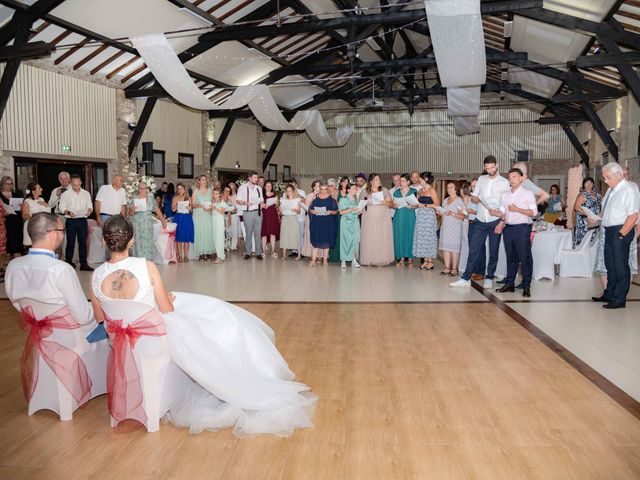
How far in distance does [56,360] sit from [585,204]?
6728 millimetres

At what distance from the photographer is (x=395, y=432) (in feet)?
8.59

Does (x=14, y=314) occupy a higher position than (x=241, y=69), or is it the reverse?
(x=241, y=69)

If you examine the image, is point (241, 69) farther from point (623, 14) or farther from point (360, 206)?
point (623, 14)

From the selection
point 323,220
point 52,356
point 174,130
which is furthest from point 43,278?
point 174,130

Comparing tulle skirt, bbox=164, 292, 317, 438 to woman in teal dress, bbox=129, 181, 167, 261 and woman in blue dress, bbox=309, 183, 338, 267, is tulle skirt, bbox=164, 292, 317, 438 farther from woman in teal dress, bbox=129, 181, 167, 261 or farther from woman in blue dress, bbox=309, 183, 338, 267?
woman in teal dress, bbox=129, 181, 167, 261

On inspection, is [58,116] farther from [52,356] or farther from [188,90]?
[52,356]

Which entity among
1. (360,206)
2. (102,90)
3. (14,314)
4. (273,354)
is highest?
(102,90)

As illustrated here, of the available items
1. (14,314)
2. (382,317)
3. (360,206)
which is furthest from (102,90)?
(382,317)

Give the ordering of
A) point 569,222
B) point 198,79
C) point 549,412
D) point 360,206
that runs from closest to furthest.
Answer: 1. point 549,412
2. point 360,206
3. point 569,222
4. point 198,79

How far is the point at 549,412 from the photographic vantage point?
2.83 metres

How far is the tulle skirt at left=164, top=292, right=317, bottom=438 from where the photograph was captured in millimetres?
2615

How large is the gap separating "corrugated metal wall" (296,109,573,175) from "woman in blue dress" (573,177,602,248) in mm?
14383

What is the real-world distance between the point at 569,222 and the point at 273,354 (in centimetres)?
1078

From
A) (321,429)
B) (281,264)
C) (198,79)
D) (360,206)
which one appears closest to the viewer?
(321,429)
